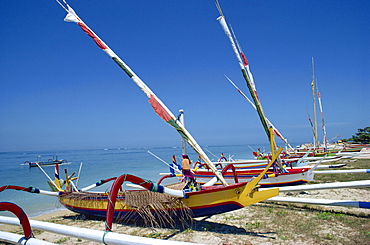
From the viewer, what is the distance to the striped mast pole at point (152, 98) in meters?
6.46

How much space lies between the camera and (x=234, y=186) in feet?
17.7

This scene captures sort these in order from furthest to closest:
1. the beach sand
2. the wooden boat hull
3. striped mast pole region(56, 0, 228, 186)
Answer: the wooden boat hull < striped mast pole region(56, 0, 228, 186) < the beach sand

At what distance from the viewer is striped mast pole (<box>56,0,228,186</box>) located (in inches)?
254

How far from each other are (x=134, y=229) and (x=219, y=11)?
23.9ft

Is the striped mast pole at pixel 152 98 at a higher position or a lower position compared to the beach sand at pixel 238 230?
higher

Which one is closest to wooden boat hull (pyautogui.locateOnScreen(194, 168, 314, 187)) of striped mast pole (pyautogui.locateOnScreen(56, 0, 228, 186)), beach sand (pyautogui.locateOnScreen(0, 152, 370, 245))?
beach sand (pyautogui.locateOnScreen(0, 152, 370, 245))

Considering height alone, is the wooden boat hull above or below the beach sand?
above

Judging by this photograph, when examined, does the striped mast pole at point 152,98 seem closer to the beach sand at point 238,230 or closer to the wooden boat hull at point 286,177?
the beach sand at point 238,230

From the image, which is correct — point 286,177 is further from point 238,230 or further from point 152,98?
point 152,98

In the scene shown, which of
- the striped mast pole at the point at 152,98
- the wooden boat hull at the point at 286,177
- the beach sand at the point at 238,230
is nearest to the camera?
the beach sand at the point at 238,230

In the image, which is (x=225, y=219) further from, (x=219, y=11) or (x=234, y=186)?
(x=219, y=11)

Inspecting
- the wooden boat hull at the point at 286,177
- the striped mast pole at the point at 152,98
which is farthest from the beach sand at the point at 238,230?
the wooden boat hull at the point at 286,177

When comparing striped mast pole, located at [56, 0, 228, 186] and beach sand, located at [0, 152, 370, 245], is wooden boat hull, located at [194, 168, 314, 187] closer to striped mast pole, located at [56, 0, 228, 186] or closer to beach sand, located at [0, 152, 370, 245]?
beach sand, located at [0, 152, 370, 245]

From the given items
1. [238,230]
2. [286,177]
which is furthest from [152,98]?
[286,177]
